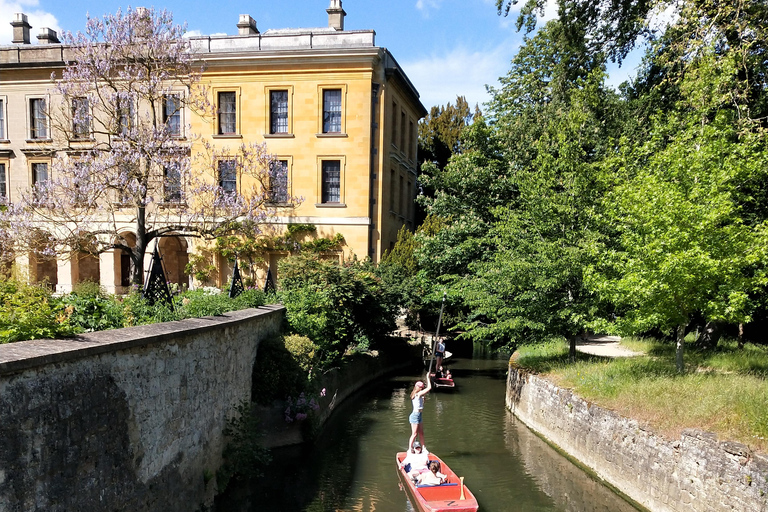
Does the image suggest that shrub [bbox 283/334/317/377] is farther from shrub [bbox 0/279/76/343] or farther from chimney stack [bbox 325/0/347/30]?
chimney stack [bbox 325/0/347/30]

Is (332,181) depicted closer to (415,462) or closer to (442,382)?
(442,382)

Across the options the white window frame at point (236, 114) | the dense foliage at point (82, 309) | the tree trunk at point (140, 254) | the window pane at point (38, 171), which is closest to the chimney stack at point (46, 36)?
the window pane at point (38, 171)

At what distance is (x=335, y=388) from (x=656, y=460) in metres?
8.62

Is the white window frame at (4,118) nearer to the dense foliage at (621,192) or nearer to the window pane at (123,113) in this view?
the window pane at (123,113)

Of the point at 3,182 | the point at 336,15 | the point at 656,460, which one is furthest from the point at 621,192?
the point at 3,182

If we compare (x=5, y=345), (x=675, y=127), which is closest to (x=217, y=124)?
(x=675, y=127)

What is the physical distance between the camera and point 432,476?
920 centimetres

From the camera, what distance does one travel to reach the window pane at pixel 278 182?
20.3m

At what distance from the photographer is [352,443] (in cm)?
1259

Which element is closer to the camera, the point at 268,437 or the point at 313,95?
the point at 268,437

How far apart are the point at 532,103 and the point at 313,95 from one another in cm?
956

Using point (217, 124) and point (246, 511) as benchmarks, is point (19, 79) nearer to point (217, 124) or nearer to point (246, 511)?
point (217, 124)

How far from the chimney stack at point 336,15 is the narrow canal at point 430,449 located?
16.5 m

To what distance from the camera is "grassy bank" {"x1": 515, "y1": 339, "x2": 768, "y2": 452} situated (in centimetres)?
832
